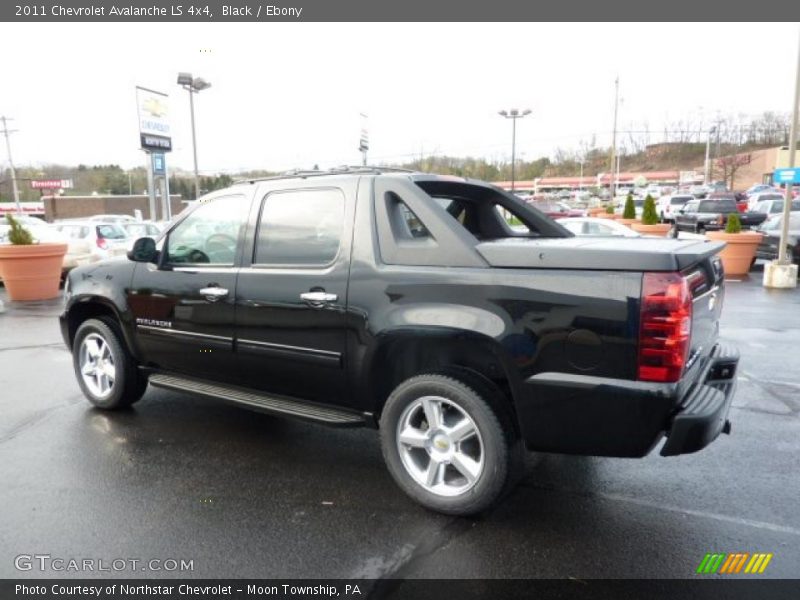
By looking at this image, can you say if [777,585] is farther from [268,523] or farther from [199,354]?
[199,354]

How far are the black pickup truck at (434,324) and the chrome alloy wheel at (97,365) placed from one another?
0.42 metres

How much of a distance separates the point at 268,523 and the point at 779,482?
3065 mm

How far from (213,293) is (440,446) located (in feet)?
6.29

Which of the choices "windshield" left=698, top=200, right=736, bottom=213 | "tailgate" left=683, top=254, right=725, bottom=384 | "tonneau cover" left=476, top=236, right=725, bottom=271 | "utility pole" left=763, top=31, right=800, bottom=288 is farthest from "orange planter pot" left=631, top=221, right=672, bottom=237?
"tonneau cover" left=476, top=236, right=725, bottom=271

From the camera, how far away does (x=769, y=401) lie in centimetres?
521

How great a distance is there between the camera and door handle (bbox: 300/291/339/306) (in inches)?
142

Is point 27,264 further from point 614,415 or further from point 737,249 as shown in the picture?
point 737,249

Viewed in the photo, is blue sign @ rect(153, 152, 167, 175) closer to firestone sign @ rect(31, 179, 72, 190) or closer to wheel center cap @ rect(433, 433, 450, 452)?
wheel center cap @ rect(433, 433, 450, 452)

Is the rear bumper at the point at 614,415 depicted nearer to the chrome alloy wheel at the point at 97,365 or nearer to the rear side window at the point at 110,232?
the chrome alloy wheel at the point at 97,365

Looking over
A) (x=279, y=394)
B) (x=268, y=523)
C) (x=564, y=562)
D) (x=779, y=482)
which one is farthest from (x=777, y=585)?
(x=279, y=394)

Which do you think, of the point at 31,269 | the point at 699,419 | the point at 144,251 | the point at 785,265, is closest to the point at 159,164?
the point at 31,269

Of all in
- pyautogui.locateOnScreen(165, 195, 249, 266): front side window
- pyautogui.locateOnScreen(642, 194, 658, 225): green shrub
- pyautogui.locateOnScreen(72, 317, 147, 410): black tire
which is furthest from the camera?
pyautogui.locateOnScreen(642, 194, 658, 225): green shrub

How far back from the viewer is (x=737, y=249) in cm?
1388

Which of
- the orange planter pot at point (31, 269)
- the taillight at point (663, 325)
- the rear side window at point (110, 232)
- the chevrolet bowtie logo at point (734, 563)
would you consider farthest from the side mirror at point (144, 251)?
the rear side window at point (110, 232)
